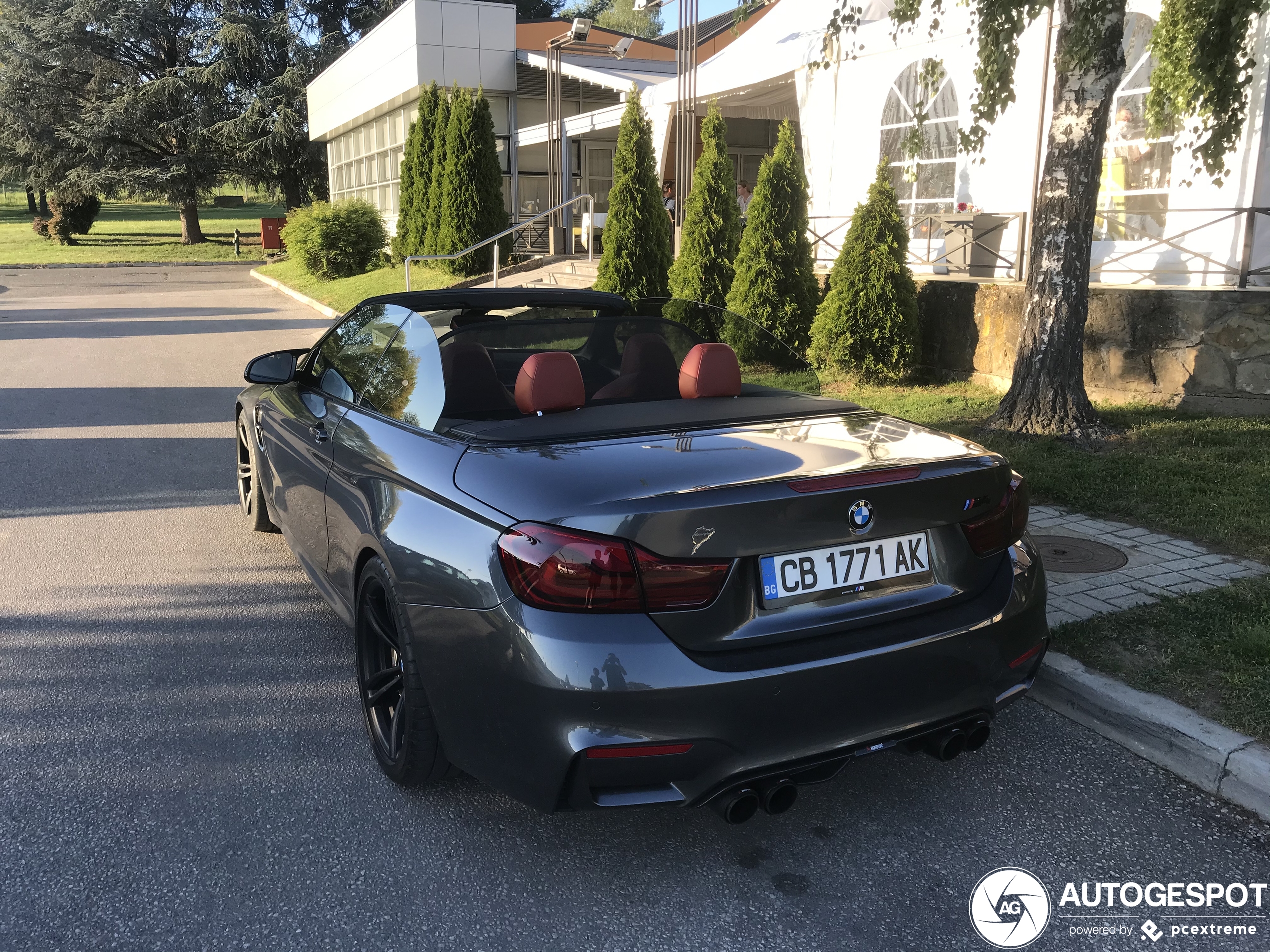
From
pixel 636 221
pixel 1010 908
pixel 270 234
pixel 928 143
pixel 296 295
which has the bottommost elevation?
pixel 1010 908

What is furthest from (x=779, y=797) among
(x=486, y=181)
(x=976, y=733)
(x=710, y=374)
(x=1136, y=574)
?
(x=486, y=181)

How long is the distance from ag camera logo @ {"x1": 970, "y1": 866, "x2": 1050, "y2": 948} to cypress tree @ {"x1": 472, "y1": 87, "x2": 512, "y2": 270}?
69.5ft

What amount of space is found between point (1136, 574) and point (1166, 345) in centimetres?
437

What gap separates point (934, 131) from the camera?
44.7 ft

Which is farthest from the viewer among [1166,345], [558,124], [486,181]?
[558,124]

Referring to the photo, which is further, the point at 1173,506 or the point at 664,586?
the point at 1173,506

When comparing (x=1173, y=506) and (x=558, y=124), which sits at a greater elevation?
(x=558, y=124)

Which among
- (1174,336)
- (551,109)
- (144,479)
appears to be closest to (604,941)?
(144,479)

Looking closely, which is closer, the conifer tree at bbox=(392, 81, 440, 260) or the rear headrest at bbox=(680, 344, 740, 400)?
the rear headrest at bbox=(680, 344, 740, 400)

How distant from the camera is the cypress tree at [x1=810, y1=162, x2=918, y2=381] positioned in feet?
32.4

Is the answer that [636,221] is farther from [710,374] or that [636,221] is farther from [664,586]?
[664,586]

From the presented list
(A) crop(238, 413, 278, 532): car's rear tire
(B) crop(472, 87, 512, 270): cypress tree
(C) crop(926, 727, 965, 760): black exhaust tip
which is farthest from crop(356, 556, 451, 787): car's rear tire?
(B) crop(472, 87, 512, 270): cypress tree

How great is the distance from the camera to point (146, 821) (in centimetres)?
301

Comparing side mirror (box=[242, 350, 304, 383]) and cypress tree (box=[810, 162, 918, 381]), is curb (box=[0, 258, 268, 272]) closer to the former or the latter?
cypress tree (box=[810, 162, 918, 381])
